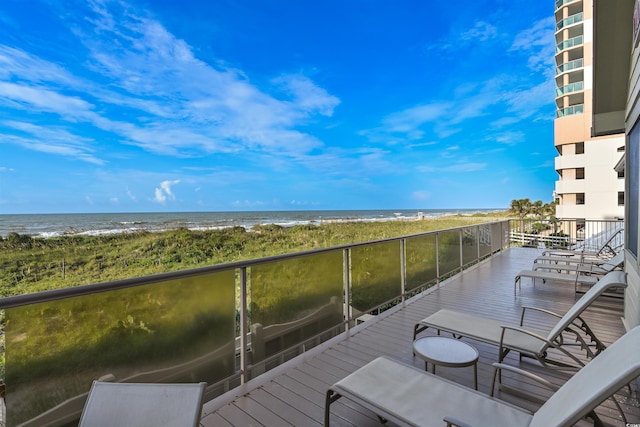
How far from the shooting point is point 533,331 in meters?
2.88

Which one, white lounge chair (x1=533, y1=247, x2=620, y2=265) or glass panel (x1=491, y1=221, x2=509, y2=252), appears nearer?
white lounge chair (x1=533, y1=247, x2=620, y2=265)

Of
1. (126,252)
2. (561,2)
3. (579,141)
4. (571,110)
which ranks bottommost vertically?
(126,252)

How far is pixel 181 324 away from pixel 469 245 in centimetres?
653

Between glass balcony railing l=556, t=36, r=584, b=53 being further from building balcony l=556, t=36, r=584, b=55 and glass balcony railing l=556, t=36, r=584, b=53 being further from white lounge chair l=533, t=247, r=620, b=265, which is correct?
white lounge chair l=533, t=247, r=620, b=265

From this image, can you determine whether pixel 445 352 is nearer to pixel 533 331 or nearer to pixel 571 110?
pixel 533 331

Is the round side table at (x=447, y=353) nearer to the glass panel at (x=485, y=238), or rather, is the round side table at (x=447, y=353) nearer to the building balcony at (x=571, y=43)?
the glass panel at (x=485, y=238)

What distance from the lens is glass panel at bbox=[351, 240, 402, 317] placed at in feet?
12.8

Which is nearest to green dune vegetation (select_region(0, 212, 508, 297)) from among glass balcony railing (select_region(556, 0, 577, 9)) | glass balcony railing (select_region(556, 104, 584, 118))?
glass balcony railing (select_region(556, 104, 584, 118))

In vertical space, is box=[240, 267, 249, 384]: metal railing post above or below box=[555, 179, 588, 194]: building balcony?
below

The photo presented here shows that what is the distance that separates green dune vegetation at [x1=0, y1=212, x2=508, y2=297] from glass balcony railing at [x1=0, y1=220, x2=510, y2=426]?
51.0 feet

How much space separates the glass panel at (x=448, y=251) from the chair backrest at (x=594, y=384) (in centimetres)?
450

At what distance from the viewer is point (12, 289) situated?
64.2ft

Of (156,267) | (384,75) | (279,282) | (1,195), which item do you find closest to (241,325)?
(279,282)

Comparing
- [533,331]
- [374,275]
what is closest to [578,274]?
[533,331]
